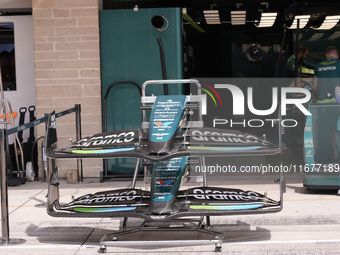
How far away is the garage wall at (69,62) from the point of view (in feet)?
32.2

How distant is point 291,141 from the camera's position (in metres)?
12.4

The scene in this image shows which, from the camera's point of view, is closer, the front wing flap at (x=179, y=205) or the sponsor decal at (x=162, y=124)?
the front wing flap at (x=179, y=205)

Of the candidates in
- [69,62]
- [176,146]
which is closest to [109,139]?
[176,146]

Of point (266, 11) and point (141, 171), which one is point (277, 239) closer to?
point (141, 171)

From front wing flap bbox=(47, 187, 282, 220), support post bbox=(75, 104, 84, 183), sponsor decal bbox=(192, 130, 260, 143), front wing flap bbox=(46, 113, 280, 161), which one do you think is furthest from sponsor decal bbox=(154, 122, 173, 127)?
support post bbox=(75, 104, 84, 183)

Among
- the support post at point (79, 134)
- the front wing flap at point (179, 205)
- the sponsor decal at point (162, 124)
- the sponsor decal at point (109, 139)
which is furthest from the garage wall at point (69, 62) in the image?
the sponsor decal at point (162, 124)

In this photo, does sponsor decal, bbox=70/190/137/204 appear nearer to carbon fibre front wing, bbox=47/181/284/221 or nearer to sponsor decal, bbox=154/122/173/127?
carbon fibre front wing, bbox=47/181/284/221

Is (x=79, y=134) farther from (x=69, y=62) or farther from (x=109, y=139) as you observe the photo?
(x=109, y=139)

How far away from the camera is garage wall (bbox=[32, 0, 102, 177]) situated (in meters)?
9.83

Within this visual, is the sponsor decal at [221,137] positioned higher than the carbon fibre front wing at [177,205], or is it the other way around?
the sponsor decal at [221,137]

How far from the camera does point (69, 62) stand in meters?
9.88

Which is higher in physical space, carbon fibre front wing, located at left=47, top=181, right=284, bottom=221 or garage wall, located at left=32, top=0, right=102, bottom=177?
garage wall, located at left=32, top=0, right=102, bottom=177

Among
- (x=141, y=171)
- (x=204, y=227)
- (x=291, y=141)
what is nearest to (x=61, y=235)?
(x=204, y=227)

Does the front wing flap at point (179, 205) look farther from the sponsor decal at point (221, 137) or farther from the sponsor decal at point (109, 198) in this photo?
the sponsor decal at point (221, 137)
